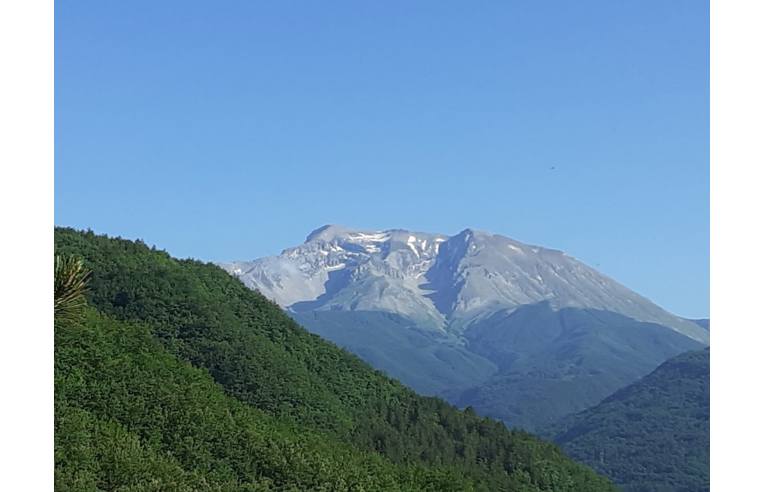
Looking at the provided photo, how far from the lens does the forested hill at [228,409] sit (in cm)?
3909

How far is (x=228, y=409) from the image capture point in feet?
163

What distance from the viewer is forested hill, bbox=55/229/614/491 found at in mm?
39094

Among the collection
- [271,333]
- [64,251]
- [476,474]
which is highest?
[64,251]

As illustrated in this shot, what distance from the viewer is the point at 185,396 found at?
46.4 metres
